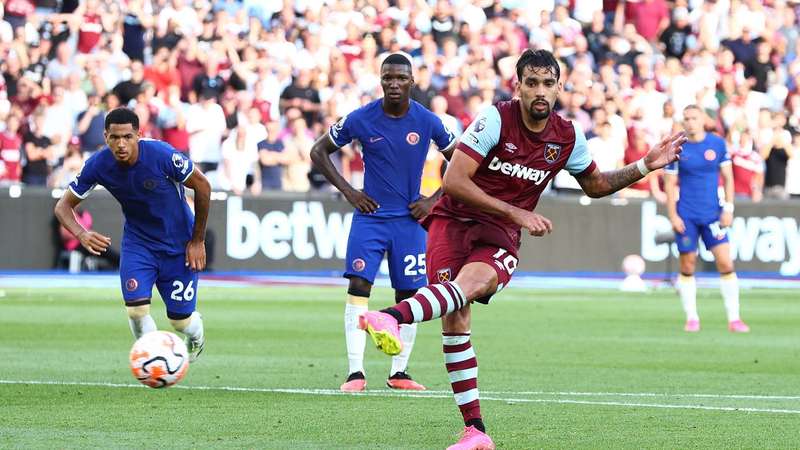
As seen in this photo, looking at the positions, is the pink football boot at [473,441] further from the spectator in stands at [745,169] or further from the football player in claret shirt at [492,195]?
the spectator in stands at [745,169]

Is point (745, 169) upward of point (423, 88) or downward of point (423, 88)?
downward

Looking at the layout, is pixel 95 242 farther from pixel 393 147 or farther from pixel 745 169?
pixel 745 169

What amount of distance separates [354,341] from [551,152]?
3711 mm

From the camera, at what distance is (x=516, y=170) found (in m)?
9.14

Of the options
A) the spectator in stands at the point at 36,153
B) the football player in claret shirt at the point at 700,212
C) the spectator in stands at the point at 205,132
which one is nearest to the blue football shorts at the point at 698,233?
the football player in claret shirt at the point at 700,212

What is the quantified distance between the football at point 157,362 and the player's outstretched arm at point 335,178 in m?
2.39

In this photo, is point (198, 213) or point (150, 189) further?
point (150, 189)

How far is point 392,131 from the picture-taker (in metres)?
12.5

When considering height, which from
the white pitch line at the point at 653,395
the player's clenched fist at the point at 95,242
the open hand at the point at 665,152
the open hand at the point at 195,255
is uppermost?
the open hand at the point at 665,152

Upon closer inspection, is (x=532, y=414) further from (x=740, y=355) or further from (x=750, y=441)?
(x=740, y=355)

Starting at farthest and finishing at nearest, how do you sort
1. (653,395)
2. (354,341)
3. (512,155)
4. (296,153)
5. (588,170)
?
(296,153) < (354,341) < (653,395) < (588,170) < (512,155)

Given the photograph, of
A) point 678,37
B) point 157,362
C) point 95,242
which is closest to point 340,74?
point 678,37

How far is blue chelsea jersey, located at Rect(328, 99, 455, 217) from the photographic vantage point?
41.2ft

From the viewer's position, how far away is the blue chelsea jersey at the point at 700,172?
1867 cm
